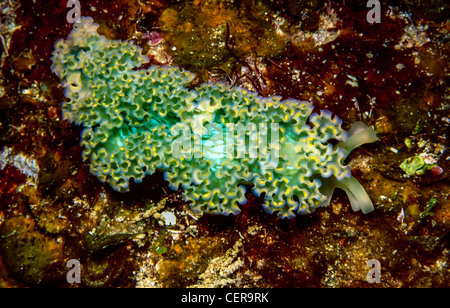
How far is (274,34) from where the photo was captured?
13.2 feet

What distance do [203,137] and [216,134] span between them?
0.56 feet

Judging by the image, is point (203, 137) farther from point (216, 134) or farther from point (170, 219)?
point (170, 219)

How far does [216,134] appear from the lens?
3.46 metres

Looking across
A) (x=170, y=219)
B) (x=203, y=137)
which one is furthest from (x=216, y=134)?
(x=170, y=219)

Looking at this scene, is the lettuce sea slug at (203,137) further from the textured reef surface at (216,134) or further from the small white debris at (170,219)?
the small white debris at (170,219)

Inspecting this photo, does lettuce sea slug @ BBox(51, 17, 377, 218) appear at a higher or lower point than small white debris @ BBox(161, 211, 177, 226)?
higher

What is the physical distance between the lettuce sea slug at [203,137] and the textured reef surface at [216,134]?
2 centimetres

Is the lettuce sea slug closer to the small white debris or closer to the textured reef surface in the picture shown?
the textured reef surface

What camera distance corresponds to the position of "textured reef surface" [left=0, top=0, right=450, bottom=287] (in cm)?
349

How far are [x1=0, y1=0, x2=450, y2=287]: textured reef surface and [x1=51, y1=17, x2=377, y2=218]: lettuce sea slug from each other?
0.02 m

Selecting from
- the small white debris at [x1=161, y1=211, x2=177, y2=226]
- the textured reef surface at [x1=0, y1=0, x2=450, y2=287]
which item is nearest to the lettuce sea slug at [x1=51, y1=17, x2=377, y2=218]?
the textured reef surface at [x1=0, y1=0, x2=450, y2=287]
